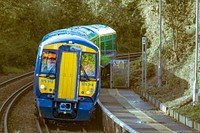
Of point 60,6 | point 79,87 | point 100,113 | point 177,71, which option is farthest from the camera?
point 60,6

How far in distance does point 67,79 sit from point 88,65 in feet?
3.32

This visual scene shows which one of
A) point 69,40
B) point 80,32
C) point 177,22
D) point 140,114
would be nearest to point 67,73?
point 69,40

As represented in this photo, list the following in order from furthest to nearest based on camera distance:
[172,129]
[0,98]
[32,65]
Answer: [32,65], [0,98], [172,129]

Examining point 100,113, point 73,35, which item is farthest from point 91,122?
point 73,35

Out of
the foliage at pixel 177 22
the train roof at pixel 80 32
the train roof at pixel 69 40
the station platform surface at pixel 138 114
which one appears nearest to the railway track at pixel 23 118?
the station platform surface at pixel 138 114

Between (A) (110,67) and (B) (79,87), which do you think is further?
(A) (110,67)

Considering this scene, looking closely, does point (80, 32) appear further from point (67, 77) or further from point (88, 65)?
point (67, 77)

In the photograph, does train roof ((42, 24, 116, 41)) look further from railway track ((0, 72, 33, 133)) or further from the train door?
railway track ((0, 72, 33, 133))

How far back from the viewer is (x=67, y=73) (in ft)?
66.8

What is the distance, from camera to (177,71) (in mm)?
30781

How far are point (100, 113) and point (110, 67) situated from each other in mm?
11626

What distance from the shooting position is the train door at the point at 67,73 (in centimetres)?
2019

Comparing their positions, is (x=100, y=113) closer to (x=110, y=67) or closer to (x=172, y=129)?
(x=172, y=129)

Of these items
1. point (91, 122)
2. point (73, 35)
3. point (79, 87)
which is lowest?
point (91, 122)
